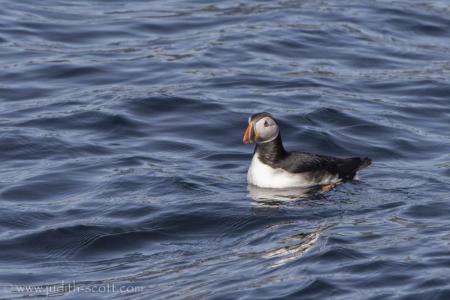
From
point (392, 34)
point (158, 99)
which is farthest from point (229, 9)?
point (158, 99)

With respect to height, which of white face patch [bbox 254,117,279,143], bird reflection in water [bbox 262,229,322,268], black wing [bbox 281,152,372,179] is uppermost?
white face patch [bbox 254,117,279,143]

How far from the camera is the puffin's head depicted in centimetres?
1441

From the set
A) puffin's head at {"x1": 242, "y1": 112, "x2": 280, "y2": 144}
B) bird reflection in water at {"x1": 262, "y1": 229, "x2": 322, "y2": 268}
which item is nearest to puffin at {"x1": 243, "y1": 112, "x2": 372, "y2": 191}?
puffin's head at {"x1": 242, "y1": 112, "x2": 280, "y2": 144}

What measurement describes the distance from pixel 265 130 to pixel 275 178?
639mm

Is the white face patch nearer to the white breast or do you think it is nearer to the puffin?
the puffin

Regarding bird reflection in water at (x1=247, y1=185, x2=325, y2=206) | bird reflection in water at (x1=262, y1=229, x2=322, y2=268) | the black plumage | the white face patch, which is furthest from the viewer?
the white face patch

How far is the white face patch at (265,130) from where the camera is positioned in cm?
1442

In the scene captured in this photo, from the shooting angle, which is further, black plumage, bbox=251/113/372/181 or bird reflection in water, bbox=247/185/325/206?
black plumage, bbox=251/113/372/181

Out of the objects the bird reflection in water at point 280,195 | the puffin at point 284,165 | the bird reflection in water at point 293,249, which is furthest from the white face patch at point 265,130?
the bird reflection in water at point 293,249

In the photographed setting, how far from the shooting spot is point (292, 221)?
1268 cm

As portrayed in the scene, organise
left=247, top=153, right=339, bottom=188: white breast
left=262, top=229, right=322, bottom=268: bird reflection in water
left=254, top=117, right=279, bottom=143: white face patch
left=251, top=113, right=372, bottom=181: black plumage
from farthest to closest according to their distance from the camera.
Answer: left=254, top=117, right=279, bottom=143: white face patch, left=251, top=113, right=372, bottom=181: black plumage, left=247, top=153, right=339, bottom=188: white breast, left=262, top=229, right=322, bottom=268: bird reflection in water

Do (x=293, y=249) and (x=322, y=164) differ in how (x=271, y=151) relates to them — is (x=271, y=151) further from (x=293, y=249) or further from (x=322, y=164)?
(x=293, y=249)

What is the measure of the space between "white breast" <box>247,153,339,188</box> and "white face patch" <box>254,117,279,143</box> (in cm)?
27

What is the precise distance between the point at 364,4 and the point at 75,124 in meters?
9.00
